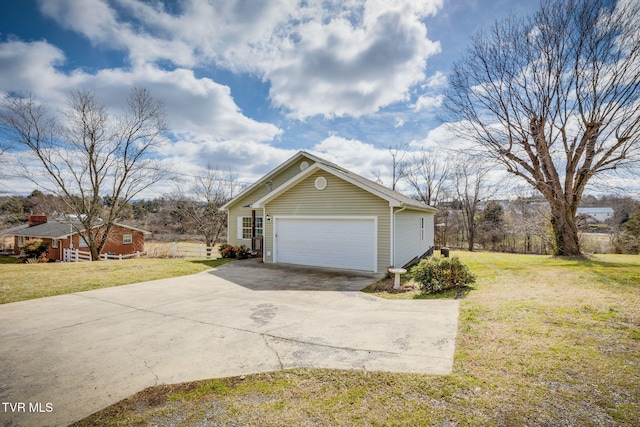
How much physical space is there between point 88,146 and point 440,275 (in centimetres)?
2295

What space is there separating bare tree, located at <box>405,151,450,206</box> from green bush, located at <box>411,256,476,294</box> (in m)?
27.3

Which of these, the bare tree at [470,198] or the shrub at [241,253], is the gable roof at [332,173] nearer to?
the shrub at [241,253]

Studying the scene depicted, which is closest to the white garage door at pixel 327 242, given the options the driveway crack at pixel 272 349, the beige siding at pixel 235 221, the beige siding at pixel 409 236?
the beige siding at pixel 409 236

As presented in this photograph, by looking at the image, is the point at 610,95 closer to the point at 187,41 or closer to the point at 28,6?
the point at 187,41

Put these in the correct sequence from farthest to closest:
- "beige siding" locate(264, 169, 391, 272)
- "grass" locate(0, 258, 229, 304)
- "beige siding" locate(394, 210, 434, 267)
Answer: "beige siding" locate(394, 210, 434, 267)
"beige siding" locate(264, 169, 391, 272)
"grass" locate(0, 258, 229, 304)

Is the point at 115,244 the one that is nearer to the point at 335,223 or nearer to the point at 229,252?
the point at 229,252

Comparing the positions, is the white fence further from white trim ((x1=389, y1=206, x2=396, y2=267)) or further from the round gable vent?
white trim ((x1=389, y1=206, x2=396, y2=267))

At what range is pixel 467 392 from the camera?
118 inches

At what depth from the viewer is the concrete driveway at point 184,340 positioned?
3375 millimetres

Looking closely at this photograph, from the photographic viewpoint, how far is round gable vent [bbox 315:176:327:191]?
11609 mm

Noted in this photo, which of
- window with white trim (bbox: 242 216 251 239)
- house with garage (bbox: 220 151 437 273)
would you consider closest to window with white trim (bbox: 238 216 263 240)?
window with white trim (bbox: 242 216 251 239)

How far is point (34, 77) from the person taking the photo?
44.6 feet

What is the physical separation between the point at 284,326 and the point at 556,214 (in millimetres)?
15678

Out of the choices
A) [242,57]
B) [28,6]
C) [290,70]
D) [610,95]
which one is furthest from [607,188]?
[28,6]
